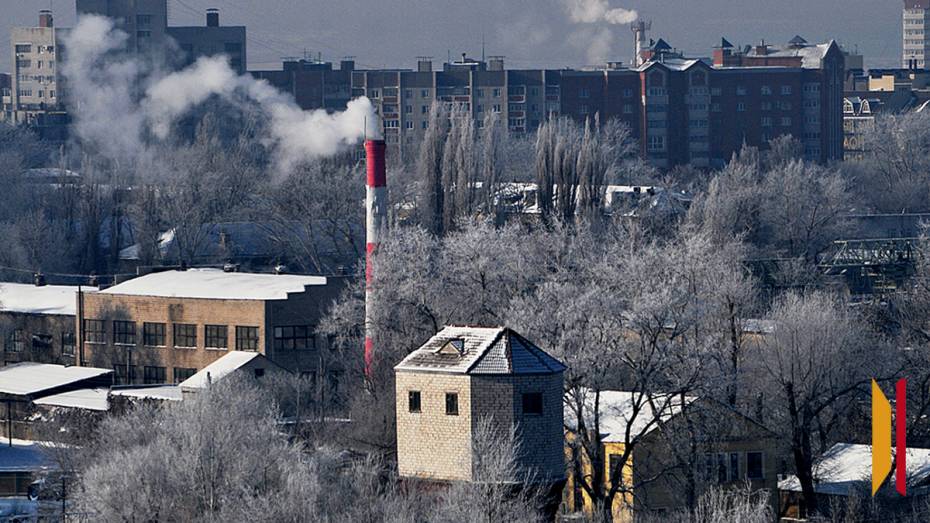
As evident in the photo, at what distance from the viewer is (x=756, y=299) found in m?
41.5

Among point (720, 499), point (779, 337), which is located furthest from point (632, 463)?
point (779, 337)

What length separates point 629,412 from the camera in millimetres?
30922

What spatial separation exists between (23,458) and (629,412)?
10.6 meters

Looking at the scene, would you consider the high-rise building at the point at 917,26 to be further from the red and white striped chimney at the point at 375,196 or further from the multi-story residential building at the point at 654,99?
the red and white striped chimney at the point at 375,196

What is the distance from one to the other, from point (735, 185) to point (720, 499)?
36.2 m

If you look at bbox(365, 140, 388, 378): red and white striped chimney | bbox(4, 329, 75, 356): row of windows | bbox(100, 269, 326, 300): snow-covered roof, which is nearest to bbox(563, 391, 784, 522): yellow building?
bbox(365, 140, 388, 378): red and white striped chimney

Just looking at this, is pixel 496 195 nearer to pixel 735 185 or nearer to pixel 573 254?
pixel 735 185

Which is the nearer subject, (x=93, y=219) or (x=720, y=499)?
(x=720, y=499)

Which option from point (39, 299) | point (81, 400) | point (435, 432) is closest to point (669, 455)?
point (435, 432)

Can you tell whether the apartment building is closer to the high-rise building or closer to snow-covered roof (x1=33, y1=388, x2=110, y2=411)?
snow-covered roof (x1=33, y1=388, x2=110, y2=411)

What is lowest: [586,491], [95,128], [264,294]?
[586,491]

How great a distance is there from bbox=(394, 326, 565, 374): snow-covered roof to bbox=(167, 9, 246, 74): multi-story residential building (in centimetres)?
6041

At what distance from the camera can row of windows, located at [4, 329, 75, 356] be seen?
43344 millimetres

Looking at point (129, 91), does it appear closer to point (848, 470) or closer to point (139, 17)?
point (139, 17)
